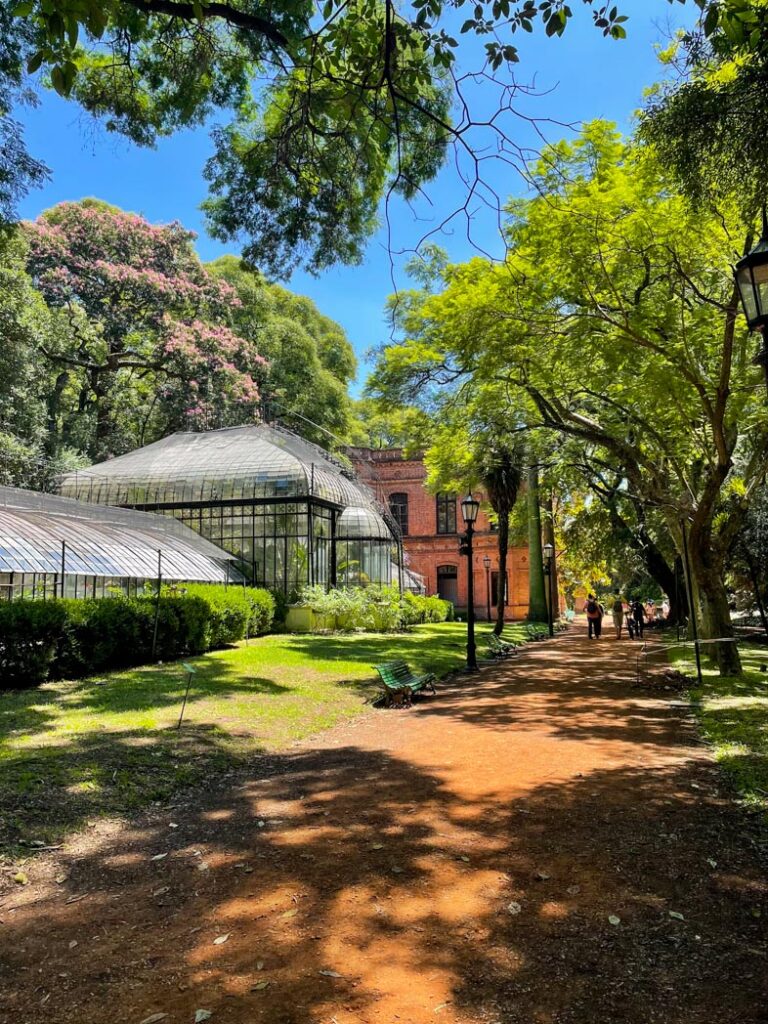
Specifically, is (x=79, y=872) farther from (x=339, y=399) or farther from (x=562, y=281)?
(x=339, y=399)

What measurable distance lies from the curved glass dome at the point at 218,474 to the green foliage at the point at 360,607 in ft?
11.3

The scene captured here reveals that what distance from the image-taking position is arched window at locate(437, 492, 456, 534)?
46500 mm

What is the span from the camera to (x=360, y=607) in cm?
2341

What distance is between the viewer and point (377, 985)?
3088 millimetres

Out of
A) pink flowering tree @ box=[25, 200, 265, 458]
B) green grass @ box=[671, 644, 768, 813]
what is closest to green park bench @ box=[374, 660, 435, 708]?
green grass @ box=[671, 644, 768, 813]

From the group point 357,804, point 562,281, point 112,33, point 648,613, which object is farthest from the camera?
point 648,613

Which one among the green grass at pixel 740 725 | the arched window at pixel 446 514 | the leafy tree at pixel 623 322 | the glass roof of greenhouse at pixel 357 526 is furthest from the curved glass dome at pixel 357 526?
the arched window at pixel 446 514

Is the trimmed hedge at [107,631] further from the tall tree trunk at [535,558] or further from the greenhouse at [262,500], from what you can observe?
the tall tree trunk at [535,558]

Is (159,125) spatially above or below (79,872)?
above

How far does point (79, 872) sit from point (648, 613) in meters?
33.1

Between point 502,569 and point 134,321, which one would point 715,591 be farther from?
point 134,321

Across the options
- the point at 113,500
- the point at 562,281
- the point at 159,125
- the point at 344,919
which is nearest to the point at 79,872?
the point at 344,919

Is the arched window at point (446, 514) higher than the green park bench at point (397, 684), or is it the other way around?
the arched window at point (446, 514)

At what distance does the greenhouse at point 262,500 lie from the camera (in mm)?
23875
